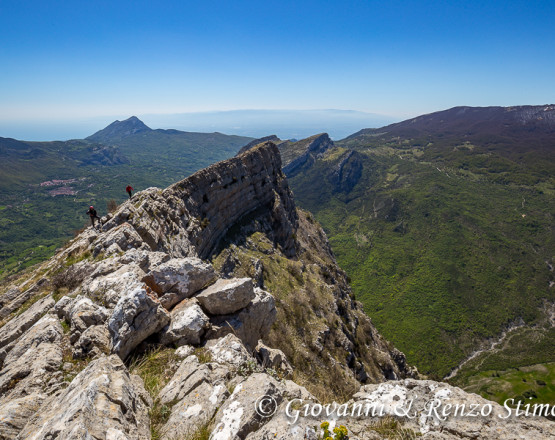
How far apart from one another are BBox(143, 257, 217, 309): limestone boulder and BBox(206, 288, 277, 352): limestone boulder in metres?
2.35

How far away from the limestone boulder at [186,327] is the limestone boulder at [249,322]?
90 centimetres

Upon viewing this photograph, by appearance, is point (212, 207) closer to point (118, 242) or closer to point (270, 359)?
point (118, 242)

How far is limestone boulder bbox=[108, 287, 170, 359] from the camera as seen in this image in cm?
1128

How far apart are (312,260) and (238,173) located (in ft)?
93.0

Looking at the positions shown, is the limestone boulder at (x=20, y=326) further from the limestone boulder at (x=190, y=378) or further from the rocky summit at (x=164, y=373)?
the limestone boulder at (x=190, y=378)

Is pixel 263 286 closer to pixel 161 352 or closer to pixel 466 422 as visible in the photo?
pixel 161 352

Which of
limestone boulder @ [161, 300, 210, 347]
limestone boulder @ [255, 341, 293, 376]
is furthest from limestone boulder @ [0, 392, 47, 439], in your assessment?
limestone boulder @ [255, 341, 293, 376]

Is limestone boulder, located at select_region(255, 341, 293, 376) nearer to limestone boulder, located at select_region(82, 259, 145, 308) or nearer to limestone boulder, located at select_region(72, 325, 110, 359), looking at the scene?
limestone boulder, located at select_region(82, 259, 145, 308)

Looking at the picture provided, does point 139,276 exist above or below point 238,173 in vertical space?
below

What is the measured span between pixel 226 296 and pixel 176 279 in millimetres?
3146

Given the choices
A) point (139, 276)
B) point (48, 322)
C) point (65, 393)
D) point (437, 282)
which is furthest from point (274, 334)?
point (437, 282)

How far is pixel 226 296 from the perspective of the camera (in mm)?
16609

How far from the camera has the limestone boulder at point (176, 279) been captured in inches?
617

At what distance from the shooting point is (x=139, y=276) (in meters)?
15.5
